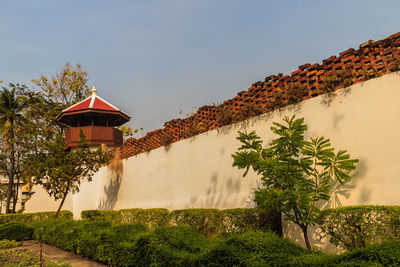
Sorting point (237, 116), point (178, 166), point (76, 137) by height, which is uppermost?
point (76, 137)

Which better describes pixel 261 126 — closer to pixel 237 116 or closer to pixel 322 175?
pixel 237 116

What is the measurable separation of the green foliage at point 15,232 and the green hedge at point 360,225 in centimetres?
1422

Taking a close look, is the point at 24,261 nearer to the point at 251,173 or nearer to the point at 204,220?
the point at 204,220

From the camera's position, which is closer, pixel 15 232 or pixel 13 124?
pixel 15 232

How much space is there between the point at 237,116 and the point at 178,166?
358 cm

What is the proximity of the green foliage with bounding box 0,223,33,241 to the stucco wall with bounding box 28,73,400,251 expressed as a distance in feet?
12.8

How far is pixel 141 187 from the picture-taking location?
14305 mm

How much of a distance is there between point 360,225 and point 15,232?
15.1m

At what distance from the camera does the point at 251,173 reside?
8.66 metres

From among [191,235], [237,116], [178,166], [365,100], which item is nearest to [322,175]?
[365,100]

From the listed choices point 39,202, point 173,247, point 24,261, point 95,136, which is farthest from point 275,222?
point 39,202

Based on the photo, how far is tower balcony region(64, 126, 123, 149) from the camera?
58.9 ft

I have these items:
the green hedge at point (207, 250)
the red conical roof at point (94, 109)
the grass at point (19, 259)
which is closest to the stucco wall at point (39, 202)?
the red conical roof at point (94, 109)

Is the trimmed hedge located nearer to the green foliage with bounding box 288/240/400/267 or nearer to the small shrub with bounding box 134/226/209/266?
the small shrub with bounding box 134/226/209/266
